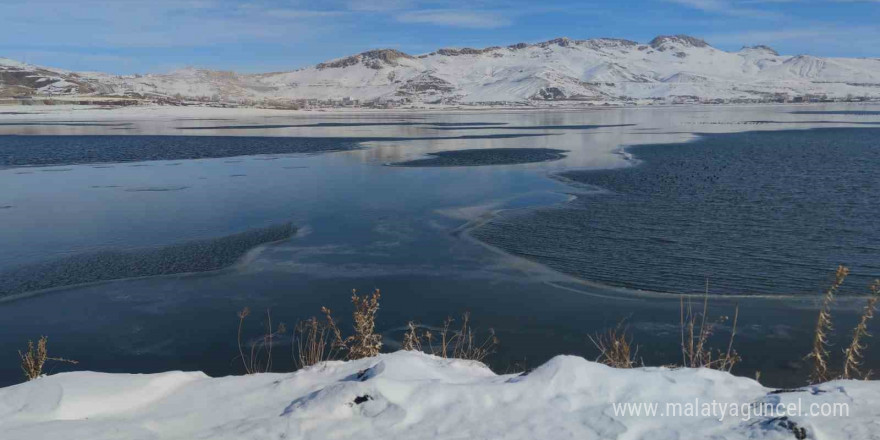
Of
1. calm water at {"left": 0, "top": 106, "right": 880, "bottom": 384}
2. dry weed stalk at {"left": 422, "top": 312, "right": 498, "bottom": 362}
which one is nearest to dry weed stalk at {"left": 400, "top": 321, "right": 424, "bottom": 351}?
dry weed stalk at {"left": 422, "top": 312, "right": 498, "bottom": 362}

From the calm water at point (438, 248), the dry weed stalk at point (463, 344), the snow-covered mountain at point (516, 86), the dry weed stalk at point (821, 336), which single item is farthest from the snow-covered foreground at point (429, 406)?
the snow-covered mountain at point (516, 86)

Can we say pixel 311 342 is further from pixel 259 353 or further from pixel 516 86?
pixel 516 86

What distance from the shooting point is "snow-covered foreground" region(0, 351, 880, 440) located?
3.42m

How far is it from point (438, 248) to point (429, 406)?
23.9ft

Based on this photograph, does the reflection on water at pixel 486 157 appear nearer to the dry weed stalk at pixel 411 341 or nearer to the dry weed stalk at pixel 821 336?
the dry weed stalk at pixel 411 341

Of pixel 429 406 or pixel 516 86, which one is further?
pixel 516 86

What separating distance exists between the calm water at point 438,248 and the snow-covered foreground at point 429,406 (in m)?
2.45

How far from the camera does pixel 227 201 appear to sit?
15.4 meters

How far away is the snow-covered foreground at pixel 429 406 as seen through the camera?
3.42 m

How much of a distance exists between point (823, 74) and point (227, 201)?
22048 centimetres

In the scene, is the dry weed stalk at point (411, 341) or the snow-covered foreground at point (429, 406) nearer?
the snow-covered foreground at point (429, 406)

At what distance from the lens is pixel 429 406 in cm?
370

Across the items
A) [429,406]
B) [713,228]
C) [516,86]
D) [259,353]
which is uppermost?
[516,86]

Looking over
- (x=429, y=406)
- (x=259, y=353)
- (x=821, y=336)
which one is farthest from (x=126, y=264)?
(x=821, y=336)
